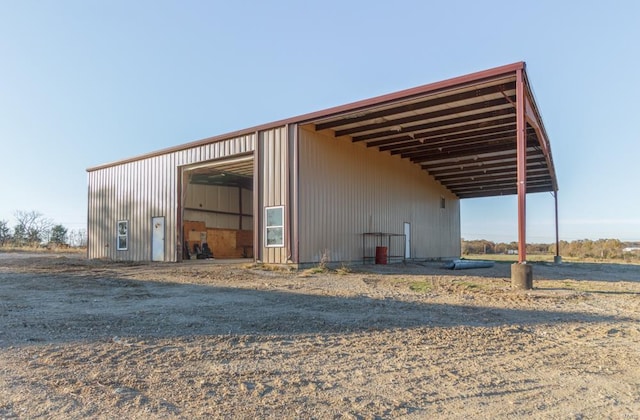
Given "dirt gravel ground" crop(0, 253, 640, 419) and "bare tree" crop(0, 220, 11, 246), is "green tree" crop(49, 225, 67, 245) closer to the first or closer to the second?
"bare tree" crop(0, 220, 11, 246)

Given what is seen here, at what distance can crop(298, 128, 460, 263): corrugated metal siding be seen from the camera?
50.6ft

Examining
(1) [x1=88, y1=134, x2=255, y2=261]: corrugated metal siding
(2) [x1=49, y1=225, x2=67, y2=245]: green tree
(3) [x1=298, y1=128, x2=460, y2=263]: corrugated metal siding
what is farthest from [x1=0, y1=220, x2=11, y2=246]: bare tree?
(3) [x1=298, y1=128, x2=460, y2=263]: corrugated metal siding

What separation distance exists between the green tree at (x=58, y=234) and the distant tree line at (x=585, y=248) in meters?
39.2

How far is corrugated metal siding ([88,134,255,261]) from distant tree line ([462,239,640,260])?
29.7 metres

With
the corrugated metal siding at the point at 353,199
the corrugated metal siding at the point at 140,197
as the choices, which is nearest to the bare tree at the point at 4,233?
the corrugated metal siding at the point at 140,197

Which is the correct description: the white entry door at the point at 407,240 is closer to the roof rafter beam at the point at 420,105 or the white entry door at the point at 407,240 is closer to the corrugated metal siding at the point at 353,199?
the corrugated metal siding at the point at 353,199

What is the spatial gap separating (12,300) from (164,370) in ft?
18.9

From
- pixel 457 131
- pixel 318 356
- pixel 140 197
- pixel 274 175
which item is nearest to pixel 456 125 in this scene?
pixel 457 131

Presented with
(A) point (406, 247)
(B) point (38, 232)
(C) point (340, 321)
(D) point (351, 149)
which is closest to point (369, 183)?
(D) point (351, 149)

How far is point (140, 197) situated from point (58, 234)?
3054 centimetres

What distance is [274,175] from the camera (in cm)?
1542

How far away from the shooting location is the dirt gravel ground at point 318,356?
3.23 metres

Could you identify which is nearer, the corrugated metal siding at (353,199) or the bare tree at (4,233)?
the corrugated metal siding at (353,199)

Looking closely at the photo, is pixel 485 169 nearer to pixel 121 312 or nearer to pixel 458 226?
pixel 458 226
